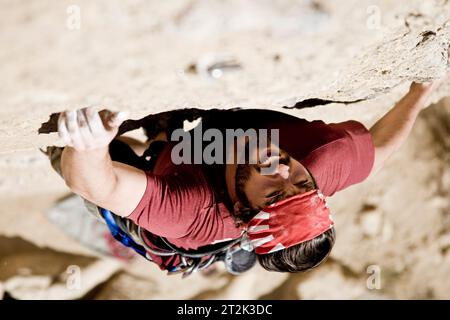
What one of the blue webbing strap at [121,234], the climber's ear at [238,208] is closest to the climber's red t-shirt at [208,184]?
the climber's ear at [238,208]

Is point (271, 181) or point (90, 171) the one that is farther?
point (271, 181)

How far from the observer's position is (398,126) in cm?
124

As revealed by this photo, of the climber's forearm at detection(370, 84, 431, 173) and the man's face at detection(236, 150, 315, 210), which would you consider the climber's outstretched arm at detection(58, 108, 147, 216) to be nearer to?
the man's face at detection(236, 150, 315, 210)

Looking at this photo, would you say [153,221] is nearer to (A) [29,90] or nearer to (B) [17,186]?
(A) [29,90]

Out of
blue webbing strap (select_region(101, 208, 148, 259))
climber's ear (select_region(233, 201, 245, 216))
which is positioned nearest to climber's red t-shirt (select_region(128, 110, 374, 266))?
climber's ear (select_region(233, 201, 245, 216))

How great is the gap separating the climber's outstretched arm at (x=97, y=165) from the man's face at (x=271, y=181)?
0.21 m

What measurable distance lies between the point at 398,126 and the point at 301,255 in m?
0.51

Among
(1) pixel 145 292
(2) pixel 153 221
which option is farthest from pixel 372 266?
(2) pixel 153 221

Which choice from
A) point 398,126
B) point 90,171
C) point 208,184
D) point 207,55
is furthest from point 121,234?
point 398,126

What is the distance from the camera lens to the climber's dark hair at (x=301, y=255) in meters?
0.97

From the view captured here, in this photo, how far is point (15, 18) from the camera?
541mm

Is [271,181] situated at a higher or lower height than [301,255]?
higher

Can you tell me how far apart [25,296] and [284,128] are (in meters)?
1.25

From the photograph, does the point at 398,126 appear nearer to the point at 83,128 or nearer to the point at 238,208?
the point at 238,208
